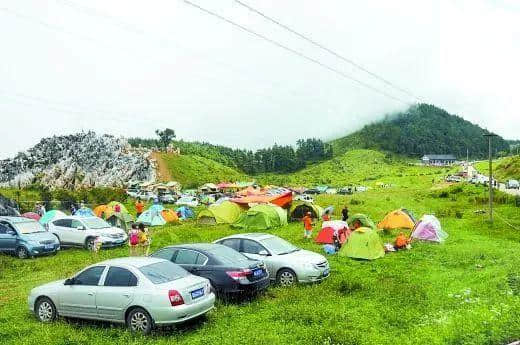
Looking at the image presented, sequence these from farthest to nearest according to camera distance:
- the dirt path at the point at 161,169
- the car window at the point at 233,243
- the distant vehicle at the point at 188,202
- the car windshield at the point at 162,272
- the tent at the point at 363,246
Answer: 1. the dirt path at the point at 161,169
2. the distant vehicle at the point at 188,202
3. the tent at the point at 363,246
4. the car window at the point at 233,243
5. the car windshield at the point at 162,272

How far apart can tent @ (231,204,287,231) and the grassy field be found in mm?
12791

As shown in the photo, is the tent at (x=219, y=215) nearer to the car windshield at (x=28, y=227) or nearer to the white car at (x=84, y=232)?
the white car at (x=84, y=232)

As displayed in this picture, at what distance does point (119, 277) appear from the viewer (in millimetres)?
11688

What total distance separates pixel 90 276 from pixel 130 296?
1.54 meters

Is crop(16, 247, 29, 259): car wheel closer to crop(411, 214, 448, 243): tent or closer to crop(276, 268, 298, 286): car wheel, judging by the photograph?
crop(276, 268, 298, 286): car wheel

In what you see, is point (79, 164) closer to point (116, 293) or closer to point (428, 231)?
point (428, 231)

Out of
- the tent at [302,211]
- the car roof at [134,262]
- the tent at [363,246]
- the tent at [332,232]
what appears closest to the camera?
the car roof at [134,262]

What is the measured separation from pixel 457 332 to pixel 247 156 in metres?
173

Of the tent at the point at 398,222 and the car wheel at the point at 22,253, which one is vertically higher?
the tent at the point at 398,222

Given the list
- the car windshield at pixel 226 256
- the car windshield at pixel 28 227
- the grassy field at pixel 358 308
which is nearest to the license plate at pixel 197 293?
the grassy field at pixel 358 308

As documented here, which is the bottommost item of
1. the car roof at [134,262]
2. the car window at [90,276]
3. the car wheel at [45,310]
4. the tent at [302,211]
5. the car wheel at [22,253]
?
the car wheel at [22,253]

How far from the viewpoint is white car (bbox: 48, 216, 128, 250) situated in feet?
83.7

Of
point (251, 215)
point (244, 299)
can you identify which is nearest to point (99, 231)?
point (251, 215)

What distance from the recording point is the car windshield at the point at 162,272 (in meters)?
11.4
